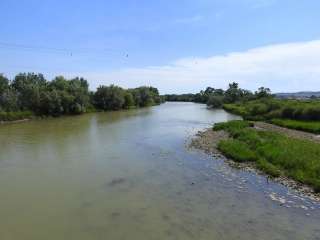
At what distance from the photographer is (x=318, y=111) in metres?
43.7

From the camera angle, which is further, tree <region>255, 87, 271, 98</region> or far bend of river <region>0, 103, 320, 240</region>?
tree <region>255, 87, 271, 98</region>

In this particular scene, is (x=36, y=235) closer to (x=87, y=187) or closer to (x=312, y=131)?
(x=87, y=187)

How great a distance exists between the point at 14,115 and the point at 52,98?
34.1 feet

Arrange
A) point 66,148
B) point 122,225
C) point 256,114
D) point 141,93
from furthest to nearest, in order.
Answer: point 141,93
point 256,114
point 66,148
point 122,225

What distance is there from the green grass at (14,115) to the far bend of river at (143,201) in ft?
106

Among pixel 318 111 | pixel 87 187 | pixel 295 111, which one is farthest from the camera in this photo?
pixel 295 111

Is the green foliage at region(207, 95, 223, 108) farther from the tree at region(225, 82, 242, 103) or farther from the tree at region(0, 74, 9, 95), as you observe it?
the tree at region(0, 74, 9, 95)

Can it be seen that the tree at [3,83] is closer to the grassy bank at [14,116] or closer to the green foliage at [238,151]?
the grassy bank at [14,116]

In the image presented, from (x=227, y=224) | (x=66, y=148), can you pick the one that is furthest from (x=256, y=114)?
(x=227, y=224)

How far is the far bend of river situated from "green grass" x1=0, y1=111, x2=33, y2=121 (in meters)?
32.3

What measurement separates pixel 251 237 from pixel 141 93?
343 feet

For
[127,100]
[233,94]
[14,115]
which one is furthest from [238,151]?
[233,94]

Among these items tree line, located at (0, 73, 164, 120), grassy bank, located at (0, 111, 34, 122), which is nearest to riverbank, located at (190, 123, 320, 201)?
grassy bank, located at (0, 111, 34, 122)

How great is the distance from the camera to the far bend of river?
1102 centimetres
